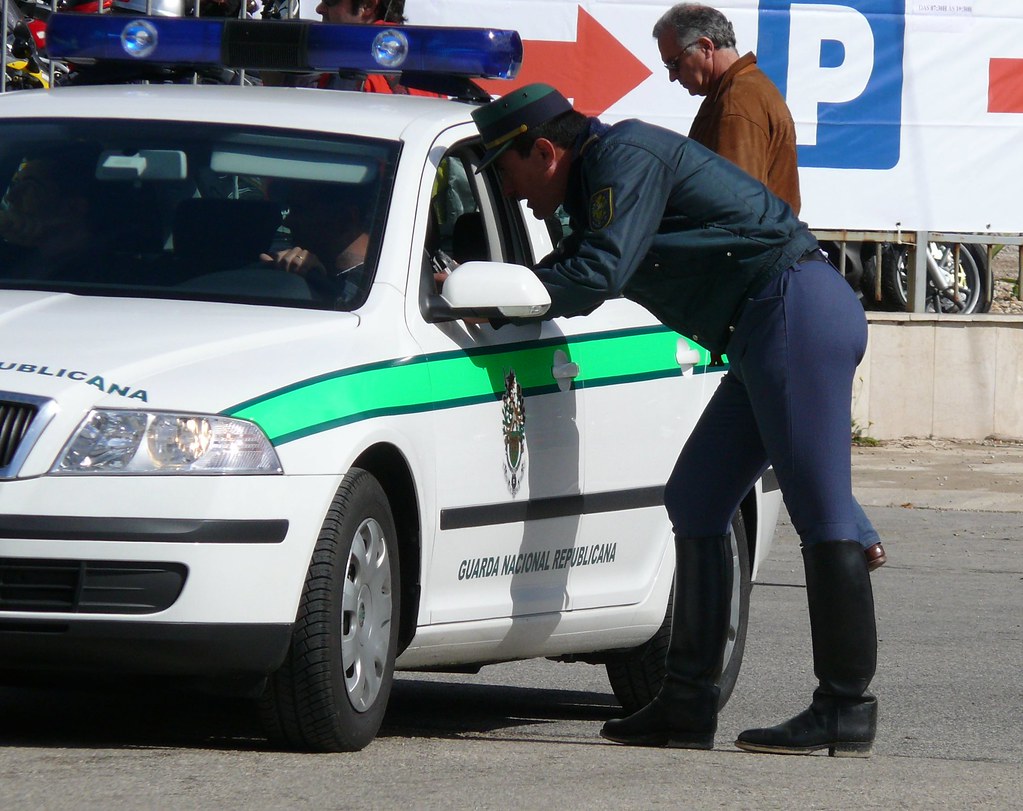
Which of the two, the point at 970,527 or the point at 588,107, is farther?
the point at 588,107

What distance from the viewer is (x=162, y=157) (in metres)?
5.23

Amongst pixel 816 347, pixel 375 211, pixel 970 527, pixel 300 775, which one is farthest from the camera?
pixel 970 527

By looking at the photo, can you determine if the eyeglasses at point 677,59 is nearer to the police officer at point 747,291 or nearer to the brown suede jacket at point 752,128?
the brown suede jacket at point 752,128

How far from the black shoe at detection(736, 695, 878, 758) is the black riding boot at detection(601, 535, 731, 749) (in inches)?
8.4

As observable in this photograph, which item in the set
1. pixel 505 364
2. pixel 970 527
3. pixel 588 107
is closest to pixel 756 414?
pixel 505 364

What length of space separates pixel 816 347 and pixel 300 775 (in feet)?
5.04

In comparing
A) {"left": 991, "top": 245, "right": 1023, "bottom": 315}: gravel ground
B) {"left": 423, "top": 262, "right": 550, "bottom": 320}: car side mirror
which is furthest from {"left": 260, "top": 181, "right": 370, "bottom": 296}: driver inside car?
{"left": 991, "top": 245, "right": 1023, "bottom": 315}: gravel ground

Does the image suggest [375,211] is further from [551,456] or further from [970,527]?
[970,527]

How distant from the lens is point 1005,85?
43.2 ft

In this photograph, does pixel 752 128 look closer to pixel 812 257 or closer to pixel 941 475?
pixel 812 257

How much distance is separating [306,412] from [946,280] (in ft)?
34.6

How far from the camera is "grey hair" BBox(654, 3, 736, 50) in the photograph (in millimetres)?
6781

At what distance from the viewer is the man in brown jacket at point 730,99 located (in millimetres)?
6547

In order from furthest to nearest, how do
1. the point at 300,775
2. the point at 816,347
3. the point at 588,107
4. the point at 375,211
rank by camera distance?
the point at 588,107
the point at 375,211
the point at 816,347
the point at 300,775
